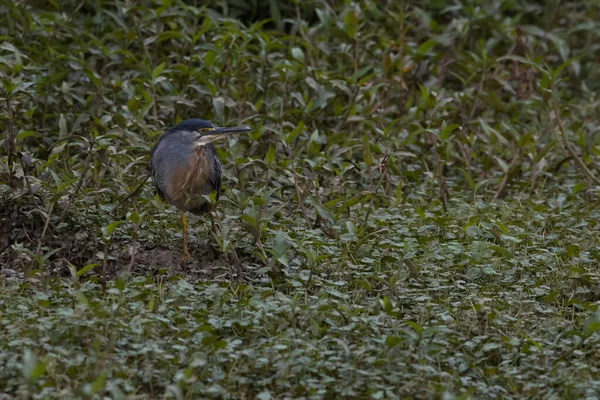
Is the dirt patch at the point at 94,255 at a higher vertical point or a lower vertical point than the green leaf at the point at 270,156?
lower

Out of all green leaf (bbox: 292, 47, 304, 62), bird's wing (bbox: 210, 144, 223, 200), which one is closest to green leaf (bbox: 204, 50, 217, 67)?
green leaf (bbox: 292, 47, 304, 62)

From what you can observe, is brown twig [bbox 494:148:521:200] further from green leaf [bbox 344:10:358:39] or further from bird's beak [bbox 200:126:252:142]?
bird's beak [bbox 200:126:252:142]

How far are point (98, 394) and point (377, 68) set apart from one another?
518 cm

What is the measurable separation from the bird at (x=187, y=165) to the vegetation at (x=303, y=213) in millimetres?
201

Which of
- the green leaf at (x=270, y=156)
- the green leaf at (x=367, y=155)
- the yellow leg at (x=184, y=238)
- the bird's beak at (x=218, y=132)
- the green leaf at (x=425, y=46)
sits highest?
the bird's beak at (x=218, y=132)

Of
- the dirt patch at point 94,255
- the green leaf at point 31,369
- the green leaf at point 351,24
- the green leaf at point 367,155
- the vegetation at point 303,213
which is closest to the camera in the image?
the green leaf at point 31,369

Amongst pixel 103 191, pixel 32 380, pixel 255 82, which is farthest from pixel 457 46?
pixel 32 380

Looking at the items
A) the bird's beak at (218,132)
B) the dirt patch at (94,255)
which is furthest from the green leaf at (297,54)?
the dirt patch at (94,255)

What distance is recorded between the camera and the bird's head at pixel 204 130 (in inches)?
241

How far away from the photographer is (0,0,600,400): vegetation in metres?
4.34

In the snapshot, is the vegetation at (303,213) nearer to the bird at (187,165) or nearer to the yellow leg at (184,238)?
the yellow leg at (184,238)

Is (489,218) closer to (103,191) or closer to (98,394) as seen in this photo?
(103,191)

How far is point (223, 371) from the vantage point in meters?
4.30

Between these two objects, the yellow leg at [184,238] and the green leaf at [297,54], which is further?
the green leaf at [297,54]
